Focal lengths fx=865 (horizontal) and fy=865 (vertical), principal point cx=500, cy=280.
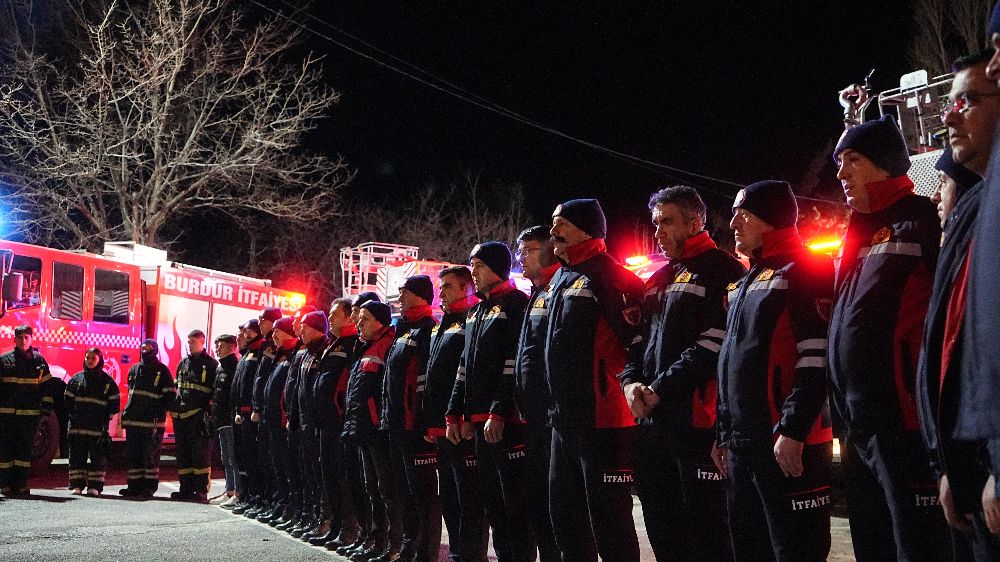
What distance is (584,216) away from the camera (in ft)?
16.2

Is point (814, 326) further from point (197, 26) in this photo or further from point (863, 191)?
point (197, 26)

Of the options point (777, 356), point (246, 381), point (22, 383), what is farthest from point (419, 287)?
point (22, 383)

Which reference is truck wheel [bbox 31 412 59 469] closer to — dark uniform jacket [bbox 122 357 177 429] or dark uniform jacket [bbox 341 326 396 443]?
dark uniform jacket [bbox 122 357 177 429]

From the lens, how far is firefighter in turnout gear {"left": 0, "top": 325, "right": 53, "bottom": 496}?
10.7m

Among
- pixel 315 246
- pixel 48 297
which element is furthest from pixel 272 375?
pixel 315 246

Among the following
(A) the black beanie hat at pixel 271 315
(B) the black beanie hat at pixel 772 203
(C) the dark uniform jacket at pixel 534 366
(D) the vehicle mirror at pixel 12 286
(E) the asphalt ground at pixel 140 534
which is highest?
(D) the vehicle mirror at pixel 12 286

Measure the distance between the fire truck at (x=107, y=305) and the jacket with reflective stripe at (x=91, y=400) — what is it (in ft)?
4.01

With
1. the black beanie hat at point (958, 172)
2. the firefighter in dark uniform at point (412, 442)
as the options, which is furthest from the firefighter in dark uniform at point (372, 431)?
the black beanie hat at point (958, 172)

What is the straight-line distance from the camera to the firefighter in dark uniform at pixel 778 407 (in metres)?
3.39

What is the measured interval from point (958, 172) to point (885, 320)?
596 mm

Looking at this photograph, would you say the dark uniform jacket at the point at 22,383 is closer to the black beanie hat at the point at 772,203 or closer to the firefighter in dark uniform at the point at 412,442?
the firefighter in dark uniform at the point at 412,442

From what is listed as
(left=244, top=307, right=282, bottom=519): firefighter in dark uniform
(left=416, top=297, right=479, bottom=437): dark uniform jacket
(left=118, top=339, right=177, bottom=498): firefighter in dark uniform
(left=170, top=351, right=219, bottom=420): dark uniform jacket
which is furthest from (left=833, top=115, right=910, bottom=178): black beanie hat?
(left=118, top=339, right=177, bottom=498): firefighter in dark uniform

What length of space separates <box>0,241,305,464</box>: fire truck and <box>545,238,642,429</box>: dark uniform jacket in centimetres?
1042

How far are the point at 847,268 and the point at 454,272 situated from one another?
Answer: 12.1 feet
